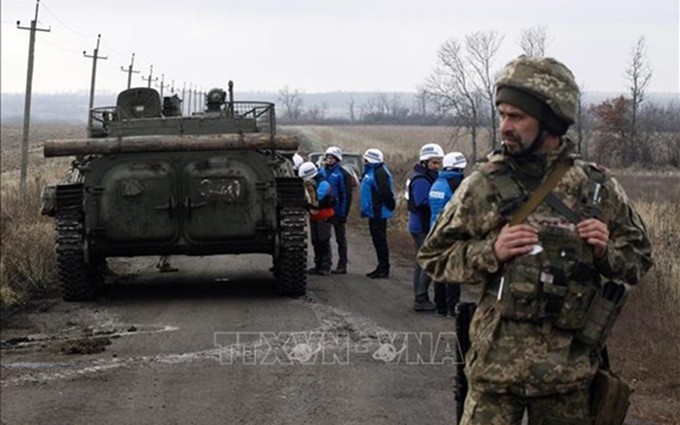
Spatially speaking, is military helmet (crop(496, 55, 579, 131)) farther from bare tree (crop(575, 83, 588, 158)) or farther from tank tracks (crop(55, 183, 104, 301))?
tank tracks (crop(55, 183, 104, 301))

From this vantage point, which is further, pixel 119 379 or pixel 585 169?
pixel 119 379

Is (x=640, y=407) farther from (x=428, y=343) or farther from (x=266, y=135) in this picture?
(x=266, y=135)

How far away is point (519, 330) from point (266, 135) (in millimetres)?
9674

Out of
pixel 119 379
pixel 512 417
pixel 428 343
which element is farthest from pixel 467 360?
pixel 428 343

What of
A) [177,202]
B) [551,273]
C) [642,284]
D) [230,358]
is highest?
[551,273]

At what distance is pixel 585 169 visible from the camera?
4.69m

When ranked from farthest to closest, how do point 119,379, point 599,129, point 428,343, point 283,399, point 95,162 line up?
point 599,129
point 95,162
point 428,343
point 119,379
point 283,399

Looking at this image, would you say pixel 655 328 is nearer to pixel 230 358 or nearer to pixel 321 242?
pixel 230 358

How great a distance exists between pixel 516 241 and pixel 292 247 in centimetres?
961

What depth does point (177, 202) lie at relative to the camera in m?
13.9

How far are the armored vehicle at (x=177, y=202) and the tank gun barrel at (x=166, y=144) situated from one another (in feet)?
0.03

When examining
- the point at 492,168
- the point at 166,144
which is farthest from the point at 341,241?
the point at 492,168

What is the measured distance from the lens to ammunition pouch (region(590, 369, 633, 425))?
4590 mm

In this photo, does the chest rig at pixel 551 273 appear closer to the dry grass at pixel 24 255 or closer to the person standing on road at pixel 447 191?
the person standing on road at pixel 447 191
